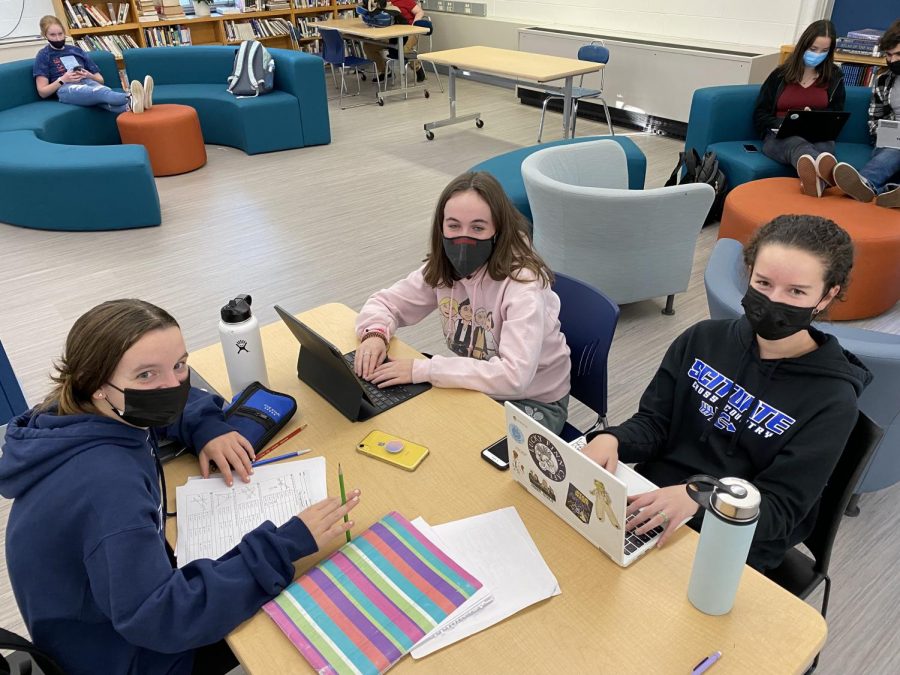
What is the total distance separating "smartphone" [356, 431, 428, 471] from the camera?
1.45m

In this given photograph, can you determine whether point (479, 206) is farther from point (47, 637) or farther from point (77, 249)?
point (77, 249)

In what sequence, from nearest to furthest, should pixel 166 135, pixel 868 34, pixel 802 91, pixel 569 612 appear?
pixel 569 612, pixel 802 91, pixel 868 34, pixel 166 135

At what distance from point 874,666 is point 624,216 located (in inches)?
75.7

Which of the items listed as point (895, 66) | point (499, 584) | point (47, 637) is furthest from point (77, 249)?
point (895, 66)

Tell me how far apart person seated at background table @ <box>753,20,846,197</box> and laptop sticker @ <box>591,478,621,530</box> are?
12.6 ft

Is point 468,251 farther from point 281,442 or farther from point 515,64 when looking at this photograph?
point 515,64

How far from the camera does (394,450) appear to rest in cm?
149

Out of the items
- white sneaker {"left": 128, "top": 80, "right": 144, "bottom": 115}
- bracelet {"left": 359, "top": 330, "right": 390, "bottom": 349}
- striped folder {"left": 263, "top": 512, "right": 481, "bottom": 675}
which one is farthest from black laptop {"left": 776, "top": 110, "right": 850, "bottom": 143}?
white sneaker {"left": 128, "top": 80, "right": 144, "bottom": 115}

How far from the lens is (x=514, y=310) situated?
181 cm

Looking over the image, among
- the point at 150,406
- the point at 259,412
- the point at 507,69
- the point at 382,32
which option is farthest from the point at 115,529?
the point at 382,32

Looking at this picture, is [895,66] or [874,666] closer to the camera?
[874,666]

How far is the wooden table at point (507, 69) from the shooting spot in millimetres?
5534

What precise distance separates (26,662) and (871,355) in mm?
2036

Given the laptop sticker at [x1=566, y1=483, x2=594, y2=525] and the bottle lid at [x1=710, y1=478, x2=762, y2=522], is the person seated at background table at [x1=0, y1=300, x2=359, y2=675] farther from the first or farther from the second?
the bottle lid at [x1=710, y1=478, x2=762, y2=522]
